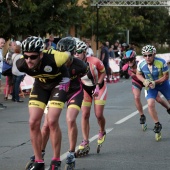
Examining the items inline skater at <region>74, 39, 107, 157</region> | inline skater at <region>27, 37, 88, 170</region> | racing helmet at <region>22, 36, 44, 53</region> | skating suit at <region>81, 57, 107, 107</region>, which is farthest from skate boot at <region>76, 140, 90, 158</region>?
racing helmet at <region>22, 36, 44, 53</region>

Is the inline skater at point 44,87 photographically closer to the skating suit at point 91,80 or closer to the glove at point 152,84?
the skating suit at point 91,80

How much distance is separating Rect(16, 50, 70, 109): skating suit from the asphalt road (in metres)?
1.10

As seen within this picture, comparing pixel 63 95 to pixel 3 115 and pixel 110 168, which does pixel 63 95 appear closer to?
pixel 110 168

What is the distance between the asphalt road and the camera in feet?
31.8

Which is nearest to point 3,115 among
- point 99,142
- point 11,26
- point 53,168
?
point 99,142

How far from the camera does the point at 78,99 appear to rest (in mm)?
9773

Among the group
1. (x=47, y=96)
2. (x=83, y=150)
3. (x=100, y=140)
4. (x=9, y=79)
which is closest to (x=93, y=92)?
(x=100, y=140)

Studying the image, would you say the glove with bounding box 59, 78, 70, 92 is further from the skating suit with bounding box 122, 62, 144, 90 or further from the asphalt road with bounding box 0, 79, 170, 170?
the skating suit with bounding box 122, 62, 144, 90

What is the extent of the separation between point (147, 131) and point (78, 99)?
13.6 ft

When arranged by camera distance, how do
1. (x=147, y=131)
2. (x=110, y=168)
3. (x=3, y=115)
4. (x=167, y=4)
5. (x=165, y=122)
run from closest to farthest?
(x=110, y=168) → (x=147, y=131) → (x=165, y=122) → (x=3, y=115) → (x=167, y=4)

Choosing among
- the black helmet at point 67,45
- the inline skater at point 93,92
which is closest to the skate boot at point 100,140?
the inline skater at point 93,92

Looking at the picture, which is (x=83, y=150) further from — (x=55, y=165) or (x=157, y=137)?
(x=157, y=137)

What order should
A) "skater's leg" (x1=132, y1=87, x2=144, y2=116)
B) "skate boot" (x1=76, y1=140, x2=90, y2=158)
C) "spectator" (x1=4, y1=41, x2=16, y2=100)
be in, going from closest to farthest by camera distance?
"skate boot" (x1=76, y1=140, x2=90, y2=158), "skater's leg" (x1=132, y1=87, x2=144, y2=116), "spectator" (x1=4, y1=41, x2=16, y2=100)

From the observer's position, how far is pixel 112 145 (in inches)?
456
